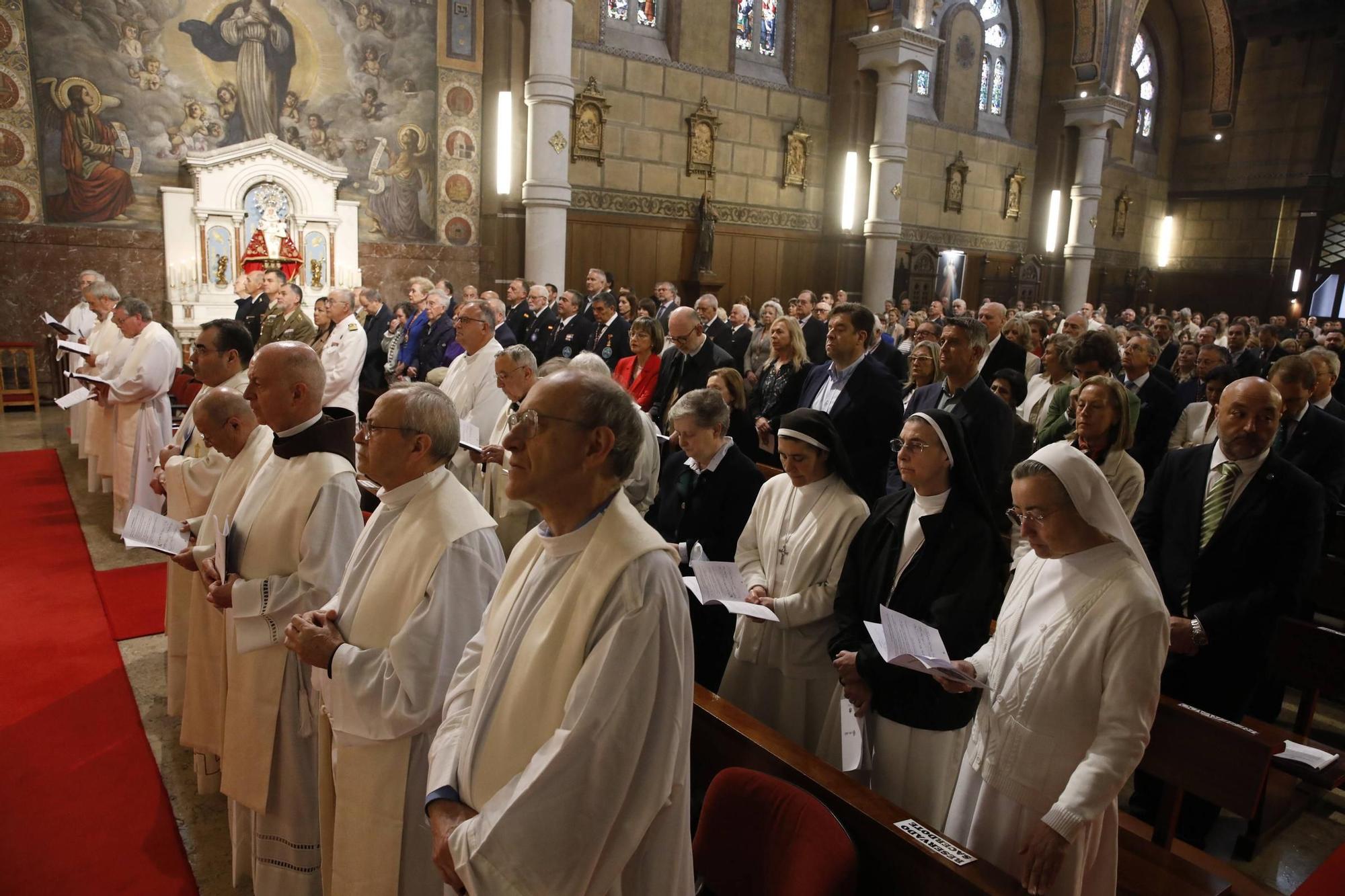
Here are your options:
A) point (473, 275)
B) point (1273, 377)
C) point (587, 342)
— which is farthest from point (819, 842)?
point (473, 275)

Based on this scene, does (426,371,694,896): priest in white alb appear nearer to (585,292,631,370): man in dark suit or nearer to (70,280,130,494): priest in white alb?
(70,280,130,494): priest in white alb

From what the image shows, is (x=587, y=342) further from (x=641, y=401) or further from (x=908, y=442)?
(x=908, y=442)

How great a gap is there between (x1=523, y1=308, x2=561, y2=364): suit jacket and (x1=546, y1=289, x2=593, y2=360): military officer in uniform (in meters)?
0.10

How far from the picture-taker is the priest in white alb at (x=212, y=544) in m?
3.29

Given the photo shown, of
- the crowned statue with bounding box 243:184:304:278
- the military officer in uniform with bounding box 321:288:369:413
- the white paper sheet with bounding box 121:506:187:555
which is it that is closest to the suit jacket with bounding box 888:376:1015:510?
the white paper sheet with bounding box 121:506:187:555

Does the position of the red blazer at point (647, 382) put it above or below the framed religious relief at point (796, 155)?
below

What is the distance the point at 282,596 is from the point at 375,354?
288 inches

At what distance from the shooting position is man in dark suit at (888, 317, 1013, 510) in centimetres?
441

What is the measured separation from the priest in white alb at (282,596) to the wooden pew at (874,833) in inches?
51.9

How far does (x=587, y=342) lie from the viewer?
30.3 ft

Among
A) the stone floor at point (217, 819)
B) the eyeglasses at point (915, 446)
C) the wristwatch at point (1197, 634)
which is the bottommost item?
the stone floor at point (217, 819)

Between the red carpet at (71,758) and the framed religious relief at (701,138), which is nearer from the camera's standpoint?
the red carpet at (71,758)

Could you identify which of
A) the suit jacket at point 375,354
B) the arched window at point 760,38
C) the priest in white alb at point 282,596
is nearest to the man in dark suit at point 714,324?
the suit jacket at point 375,354

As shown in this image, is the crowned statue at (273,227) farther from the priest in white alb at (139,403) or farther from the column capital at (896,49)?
the column capital at (896,49)
